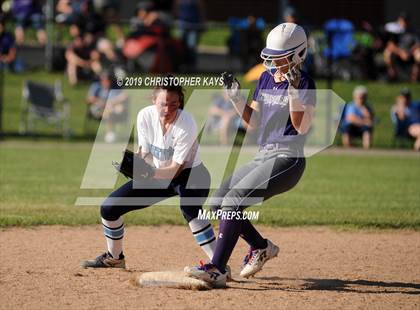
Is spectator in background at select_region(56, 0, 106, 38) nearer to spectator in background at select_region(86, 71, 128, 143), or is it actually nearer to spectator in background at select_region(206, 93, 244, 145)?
spectator in background at select_region(86, 71, 128, 143)

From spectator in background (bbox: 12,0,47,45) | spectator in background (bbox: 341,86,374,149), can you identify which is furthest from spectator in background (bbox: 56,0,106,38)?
spectator in background (bbox: 341,86,374,149)

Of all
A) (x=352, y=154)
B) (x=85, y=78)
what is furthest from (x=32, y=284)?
(x=85, y=78)

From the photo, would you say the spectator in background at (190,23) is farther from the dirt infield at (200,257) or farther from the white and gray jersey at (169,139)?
the white and gray jersey at (169,139)

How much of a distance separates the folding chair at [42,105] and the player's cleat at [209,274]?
42.2ft

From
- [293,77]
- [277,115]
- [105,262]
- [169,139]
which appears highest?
[293,77]

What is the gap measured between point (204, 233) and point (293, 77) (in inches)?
65.1

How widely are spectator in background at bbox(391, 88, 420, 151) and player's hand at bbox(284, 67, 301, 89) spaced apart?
40.2 ft

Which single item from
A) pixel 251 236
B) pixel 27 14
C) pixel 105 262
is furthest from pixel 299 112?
pixel 27 14

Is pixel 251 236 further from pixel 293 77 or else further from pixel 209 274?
pixel 293 77

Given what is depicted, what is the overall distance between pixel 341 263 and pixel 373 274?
1.92 ft

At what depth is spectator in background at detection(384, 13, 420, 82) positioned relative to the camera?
22547 millimetres

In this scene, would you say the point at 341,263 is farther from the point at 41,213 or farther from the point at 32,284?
the point at 41,213

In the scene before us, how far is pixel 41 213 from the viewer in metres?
11.5

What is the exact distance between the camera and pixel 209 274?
7539 mm
